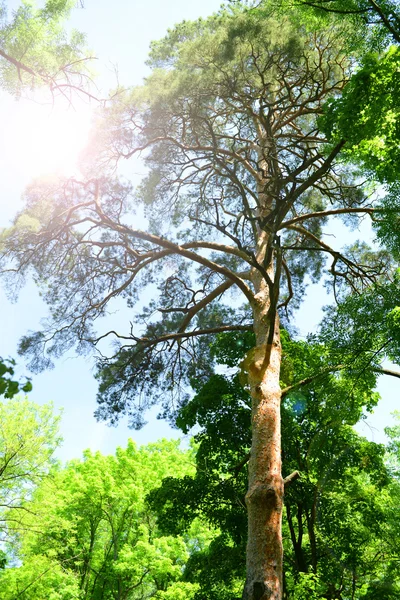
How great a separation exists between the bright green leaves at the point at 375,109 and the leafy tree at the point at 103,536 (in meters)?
12.0

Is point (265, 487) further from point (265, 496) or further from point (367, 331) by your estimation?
point (367, 331)

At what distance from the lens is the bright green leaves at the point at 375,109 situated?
5.14m

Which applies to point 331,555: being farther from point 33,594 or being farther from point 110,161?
point 33,594

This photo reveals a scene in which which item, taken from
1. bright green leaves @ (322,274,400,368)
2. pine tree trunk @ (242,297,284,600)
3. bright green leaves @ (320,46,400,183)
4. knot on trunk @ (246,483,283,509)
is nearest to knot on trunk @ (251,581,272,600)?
→ pine tree trunk @ (242,297,284,600)

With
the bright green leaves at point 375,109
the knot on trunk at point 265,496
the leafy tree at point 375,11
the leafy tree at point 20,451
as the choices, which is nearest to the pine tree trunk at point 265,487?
the knot on trunk at point 265,496

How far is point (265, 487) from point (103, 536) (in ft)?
47.6

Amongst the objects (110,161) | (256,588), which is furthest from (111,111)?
(256,588)

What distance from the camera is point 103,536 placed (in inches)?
700

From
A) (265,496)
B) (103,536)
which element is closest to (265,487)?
(265,496)

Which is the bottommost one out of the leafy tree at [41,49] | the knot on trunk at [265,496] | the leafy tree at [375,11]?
the knot on trunk at [265,496]

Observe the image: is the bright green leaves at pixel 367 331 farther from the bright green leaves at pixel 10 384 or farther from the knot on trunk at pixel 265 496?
the bright green leaves at pixel 10 384

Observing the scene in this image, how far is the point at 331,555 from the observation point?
345 inches

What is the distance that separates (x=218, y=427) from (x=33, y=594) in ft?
34.3

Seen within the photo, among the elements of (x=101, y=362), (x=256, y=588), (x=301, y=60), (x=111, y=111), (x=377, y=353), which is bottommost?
(x=256, y=588)
